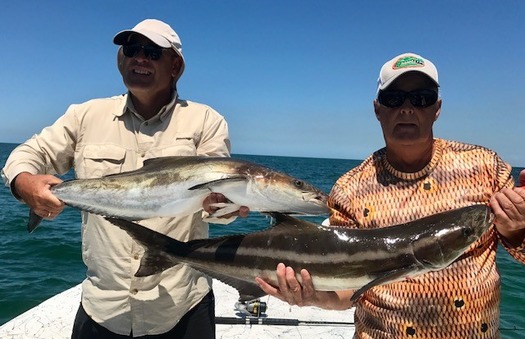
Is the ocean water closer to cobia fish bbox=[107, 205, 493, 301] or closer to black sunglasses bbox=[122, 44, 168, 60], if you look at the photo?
black sunglasses bbox=[122, 44, 168, 60]

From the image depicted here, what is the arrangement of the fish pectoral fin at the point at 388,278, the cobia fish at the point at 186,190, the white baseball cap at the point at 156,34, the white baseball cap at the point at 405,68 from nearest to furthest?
the fish pectoral fin at the point at 388,278 → the white baseball cap at the point at 405,68 → the cobia fish at the point at 186,190 → the white baseball cap at the point at 156,34

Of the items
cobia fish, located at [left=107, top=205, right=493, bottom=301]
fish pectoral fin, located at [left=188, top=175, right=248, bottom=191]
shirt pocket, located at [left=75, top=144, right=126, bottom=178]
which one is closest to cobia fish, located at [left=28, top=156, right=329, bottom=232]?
fish pectoral fin, located at [left=188, top=175, right=248, bottom=191]

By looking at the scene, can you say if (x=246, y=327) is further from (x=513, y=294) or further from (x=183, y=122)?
(x=513, y=294)

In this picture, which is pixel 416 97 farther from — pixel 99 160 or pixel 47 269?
pixel 47 269

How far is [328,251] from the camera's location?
2.81 m

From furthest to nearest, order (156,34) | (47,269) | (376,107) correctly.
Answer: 1. (47,269)
2. (156,34)
3. (376,107)

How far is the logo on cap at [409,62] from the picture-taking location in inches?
122

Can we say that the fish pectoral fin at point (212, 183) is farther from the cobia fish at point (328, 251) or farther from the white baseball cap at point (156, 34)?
the white baseball cap at point (156, 34)

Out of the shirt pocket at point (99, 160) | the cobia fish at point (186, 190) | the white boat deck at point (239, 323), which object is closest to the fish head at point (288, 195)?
the cobia fish at point (186, 190)

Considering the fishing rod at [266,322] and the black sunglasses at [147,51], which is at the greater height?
the black sunglasses at [147,51]

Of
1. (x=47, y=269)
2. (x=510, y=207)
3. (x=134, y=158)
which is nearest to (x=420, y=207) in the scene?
(x=510, y=207)

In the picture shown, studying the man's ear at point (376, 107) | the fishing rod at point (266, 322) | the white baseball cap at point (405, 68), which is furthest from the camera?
the fishing rod at point (266, 322)

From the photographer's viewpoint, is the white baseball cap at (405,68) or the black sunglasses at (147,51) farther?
the black sunglasses at (147,51)

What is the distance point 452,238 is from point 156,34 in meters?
2.60
